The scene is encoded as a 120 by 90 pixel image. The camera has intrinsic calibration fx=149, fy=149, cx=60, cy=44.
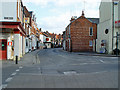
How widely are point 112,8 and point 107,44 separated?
6244 millimetres

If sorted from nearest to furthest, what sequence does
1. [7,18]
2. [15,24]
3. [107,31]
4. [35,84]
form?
[35,84]
[15,24]
[7,18]
[107,31]

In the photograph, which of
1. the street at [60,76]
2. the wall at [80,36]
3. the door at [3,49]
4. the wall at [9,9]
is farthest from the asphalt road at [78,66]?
the wall at [80,36]

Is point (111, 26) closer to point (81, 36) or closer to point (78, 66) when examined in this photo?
point (81, 36)

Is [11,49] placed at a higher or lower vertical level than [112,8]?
lower

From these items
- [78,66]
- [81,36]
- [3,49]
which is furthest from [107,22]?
[3,49]

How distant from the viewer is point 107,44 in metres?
26.4

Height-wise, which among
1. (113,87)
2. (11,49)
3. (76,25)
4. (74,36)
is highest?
(76,25)

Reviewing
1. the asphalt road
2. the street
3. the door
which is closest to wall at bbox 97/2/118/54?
the asphalt road

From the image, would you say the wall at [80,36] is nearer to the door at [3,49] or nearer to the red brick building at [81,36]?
the red brick building at [81,36]

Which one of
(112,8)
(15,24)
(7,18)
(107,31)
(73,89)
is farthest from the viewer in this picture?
(107,31)

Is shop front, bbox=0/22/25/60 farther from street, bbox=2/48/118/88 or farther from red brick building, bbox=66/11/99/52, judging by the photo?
red brick building, bbox=66/11/99/52

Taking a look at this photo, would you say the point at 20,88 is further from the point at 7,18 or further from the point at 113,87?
the point at 7,18

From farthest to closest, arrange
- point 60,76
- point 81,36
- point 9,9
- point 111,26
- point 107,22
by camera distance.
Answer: point 81,36, point 107,22, point 111,26, point 9,9, point 60,76

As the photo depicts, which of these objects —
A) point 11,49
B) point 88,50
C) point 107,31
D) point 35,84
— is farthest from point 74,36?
point 35,84
